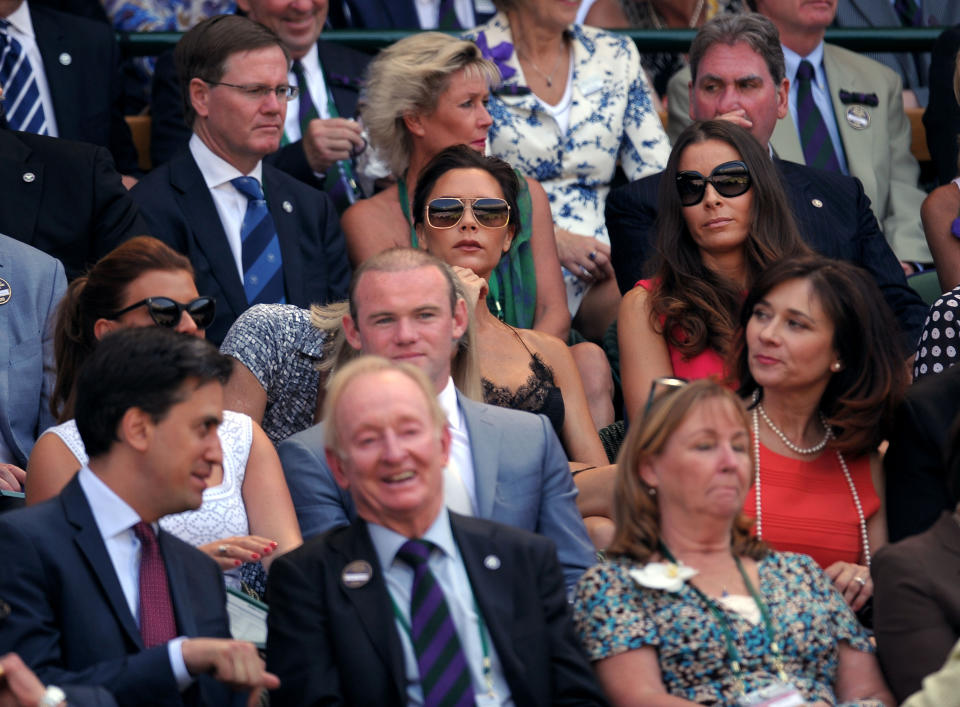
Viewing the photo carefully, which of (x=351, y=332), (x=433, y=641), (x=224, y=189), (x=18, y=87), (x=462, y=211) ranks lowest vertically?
(x=433, y=641)

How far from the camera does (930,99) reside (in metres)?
6.68

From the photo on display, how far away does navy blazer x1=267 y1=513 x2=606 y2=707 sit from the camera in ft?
10.6

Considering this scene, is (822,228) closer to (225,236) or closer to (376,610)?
(225,236)

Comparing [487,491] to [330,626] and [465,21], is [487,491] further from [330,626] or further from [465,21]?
[465,21]

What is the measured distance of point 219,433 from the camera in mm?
4066

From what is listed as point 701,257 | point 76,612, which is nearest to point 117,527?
point 76,612

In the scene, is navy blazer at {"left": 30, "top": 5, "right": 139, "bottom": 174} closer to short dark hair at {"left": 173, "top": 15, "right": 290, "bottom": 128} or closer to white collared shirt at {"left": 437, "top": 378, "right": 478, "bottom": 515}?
short dark hair at {"left": 173, "top": 15, "right": 290, "bottom": 128}

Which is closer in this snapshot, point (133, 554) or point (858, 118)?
point (133, 554)

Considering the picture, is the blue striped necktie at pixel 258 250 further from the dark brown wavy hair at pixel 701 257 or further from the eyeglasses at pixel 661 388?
the eyeglasses at pixel 661 388

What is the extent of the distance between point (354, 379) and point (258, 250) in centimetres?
220

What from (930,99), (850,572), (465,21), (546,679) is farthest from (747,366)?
(465,21)

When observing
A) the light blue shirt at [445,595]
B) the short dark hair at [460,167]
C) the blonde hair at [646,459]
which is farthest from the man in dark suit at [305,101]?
the light blue shirt at [445,595]

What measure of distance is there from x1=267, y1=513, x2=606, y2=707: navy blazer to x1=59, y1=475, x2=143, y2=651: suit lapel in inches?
11.5

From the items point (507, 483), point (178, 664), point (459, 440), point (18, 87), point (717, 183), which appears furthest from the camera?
point (18, 87)
